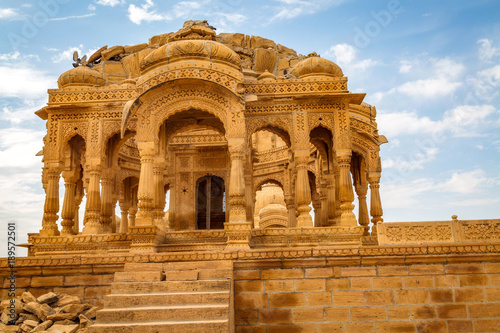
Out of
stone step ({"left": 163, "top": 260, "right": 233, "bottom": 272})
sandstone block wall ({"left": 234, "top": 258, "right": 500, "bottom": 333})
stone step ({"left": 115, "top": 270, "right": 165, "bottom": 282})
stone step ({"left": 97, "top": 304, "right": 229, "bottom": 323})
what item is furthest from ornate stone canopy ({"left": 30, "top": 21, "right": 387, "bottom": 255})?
stone step ({"left": 97, "top": 304, "right": 229, "bottom": 323})

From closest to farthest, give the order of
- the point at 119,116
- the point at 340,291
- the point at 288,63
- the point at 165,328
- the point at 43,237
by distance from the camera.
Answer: the point at 165,328 < the point at 340,291 < the point at 43,237 < the point at 119,116 < the point at 288,63

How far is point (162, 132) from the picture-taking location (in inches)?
559

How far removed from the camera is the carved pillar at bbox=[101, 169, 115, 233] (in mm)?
15039

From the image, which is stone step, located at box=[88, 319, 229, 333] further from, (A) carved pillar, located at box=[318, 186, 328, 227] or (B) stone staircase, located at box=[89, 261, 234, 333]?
(A) carved pillar, located at box=[318, 186, 328, 227]

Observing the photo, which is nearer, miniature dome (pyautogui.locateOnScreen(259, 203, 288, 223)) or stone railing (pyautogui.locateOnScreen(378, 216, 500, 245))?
stone railing (pyautogui.locateOnScreen(378, 216, 500, 245))

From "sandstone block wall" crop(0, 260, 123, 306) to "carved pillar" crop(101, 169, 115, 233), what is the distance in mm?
6382

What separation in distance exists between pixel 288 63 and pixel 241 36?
8.39 ft

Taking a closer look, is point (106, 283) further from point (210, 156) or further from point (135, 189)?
point (135, 189)

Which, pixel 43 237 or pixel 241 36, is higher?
pixel 241 36

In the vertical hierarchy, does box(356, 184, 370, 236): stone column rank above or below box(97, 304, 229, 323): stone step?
above

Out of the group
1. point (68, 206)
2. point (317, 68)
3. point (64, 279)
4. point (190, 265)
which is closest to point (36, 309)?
point (64, 279)

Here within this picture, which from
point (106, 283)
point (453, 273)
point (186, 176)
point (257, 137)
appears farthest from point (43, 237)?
point (257, 137)

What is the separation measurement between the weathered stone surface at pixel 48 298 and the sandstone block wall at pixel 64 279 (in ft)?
1.45

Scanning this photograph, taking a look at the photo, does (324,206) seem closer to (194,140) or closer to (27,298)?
(194,140)
